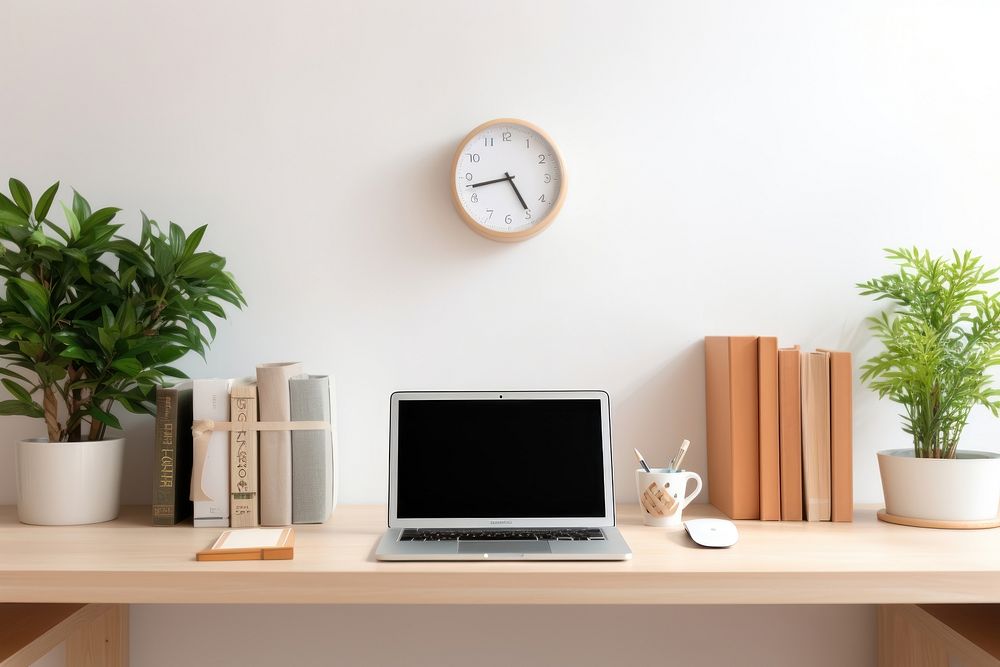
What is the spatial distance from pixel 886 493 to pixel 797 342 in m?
0.34

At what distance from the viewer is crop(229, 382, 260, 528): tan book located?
4.44 ft

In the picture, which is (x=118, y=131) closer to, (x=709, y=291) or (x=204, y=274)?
(x=204, y=274)

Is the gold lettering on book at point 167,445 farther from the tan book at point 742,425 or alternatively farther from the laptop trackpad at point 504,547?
the tan book at point 742,425

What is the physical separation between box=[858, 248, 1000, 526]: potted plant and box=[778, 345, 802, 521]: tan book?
168 millimetres

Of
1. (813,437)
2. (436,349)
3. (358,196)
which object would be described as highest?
(358,196)

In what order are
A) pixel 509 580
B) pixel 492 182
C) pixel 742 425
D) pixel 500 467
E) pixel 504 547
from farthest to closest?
1. pixel 492 182
2. pixel 742 425
3. pixel 500 467
4. pixel 504 547
5. pixel 509 580

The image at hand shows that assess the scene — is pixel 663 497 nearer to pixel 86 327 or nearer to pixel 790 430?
pixel 790 430

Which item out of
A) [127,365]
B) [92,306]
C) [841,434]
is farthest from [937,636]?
[92,306]

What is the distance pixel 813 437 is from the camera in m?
1.38

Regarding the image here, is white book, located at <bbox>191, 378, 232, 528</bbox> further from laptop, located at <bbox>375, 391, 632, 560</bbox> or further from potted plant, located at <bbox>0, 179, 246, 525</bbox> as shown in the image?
laptop, located at <bbox>375, 391, 632, 560</bbox>

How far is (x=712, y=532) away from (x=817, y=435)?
304 mm

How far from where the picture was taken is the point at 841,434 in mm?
1375

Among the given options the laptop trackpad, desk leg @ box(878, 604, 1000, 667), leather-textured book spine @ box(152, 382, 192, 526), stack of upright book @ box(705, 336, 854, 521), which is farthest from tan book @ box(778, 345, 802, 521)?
leather-textured book spine @ box(152, 382, 192, 526)

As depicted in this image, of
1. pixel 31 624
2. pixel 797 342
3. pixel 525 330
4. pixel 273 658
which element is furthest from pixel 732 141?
pixel 31 624
